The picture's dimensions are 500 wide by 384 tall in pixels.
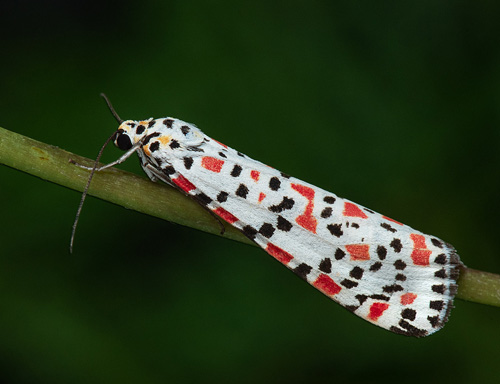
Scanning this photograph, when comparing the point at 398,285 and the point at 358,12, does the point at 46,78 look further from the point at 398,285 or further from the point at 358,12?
the point at 398,285

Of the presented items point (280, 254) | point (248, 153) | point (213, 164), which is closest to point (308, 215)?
point (280, 254)

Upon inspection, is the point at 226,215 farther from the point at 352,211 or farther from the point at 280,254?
the point at 352,211

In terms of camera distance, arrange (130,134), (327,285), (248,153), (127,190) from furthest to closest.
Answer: (248,153) → (130,134) → (327,285) → (127,190)

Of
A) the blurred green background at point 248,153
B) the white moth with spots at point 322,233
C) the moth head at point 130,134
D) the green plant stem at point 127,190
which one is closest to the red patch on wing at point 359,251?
the white moth with spots at point 322,233

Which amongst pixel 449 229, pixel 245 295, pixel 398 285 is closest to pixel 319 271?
pixel 398 285

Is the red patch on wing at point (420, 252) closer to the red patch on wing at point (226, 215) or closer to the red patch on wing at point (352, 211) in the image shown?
the red patch on wing at point (352, 211)

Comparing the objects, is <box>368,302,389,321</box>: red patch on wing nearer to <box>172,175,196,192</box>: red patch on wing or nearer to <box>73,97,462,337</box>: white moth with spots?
<box>73,97,462,337</box>: white moth with spots

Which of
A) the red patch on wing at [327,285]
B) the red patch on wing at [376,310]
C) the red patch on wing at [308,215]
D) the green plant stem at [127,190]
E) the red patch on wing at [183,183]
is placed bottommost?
the green plant stem at [127,190]
